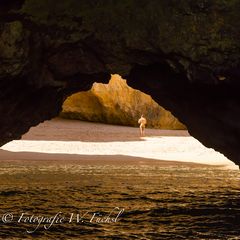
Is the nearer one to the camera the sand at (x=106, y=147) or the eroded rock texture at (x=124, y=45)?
the eroded rock texture at (x=124, y=45)

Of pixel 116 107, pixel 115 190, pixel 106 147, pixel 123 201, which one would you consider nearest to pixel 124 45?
pixel 123 201

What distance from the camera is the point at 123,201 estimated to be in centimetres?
1755

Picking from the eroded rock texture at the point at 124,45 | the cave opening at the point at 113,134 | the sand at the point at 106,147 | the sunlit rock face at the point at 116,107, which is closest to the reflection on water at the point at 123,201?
the eroded rock texture at the point at 124,45

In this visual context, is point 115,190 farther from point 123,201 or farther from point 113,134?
point 113,134

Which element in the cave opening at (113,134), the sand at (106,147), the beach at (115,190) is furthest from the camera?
the cave opening at (113,134)

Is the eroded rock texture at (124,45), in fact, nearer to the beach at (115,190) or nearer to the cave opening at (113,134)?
the cave opening at (113,134)

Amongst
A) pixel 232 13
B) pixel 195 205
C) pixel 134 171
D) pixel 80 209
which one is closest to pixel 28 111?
pixel 80 209

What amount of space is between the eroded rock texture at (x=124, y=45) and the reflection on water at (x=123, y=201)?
2.81 m

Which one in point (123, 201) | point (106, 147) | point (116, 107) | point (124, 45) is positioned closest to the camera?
point (124, 45)

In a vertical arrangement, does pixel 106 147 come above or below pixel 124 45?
below

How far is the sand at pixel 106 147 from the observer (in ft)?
105

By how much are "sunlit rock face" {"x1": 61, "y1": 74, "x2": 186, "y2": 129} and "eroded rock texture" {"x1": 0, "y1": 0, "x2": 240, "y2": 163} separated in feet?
110

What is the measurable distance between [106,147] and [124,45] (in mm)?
22786

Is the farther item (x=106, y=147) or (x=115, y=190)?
(x=106, y=147)
